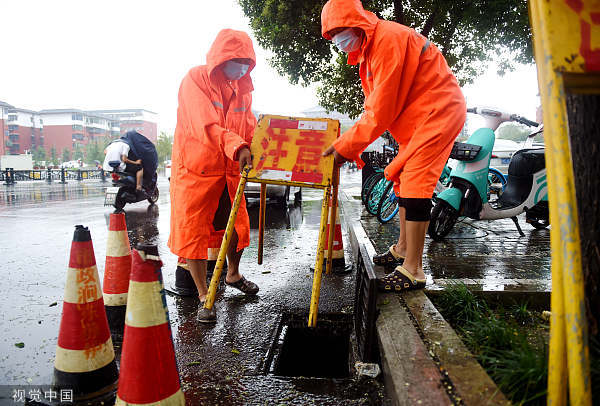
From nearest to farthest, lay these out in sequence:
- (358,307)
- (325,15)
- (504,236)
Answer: (358,307), (325,15), (504,236)

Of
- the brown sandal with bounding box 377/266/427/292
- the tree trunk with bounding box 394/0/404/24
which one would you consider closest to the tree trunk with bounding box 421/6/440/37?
the tree trunk with bounding box 394/0/404/24

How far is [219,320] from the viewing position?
2783 millimetres

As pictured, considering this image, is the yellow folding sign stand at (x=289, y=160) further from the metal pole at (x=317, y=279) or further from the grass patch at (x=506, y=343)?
the grass patch at (x=506, y=343)

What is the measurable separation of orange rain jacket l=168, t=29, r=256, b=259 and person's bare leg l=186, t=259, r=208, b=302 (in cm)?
10

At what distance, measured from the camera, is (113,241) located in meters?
2.62

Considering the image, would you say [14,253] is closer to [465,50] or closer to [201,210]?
[201,210]

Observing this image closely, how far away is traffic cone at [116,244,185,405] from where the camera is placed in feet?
5.13

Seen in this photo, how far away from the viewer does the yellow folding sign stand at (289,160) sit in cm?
262

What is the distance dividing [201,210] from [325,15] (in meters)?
1.68

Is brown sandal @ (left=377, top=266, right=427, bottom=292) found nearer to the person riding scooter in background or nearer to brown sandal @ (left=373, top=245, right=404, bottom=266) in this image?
brown sandal @ (left=373, top=245, right=404, bottom=266)

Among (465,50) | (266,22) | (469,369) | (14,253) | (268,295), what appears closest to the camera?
(469,369)

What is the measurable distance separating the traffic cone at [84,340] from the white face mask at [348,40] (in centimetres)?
208

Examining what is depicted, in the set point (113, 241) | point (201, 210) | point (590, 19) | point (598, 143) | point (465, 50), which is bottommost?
point (113, 241)

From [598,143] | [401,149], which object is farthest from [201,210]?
[598,143]
